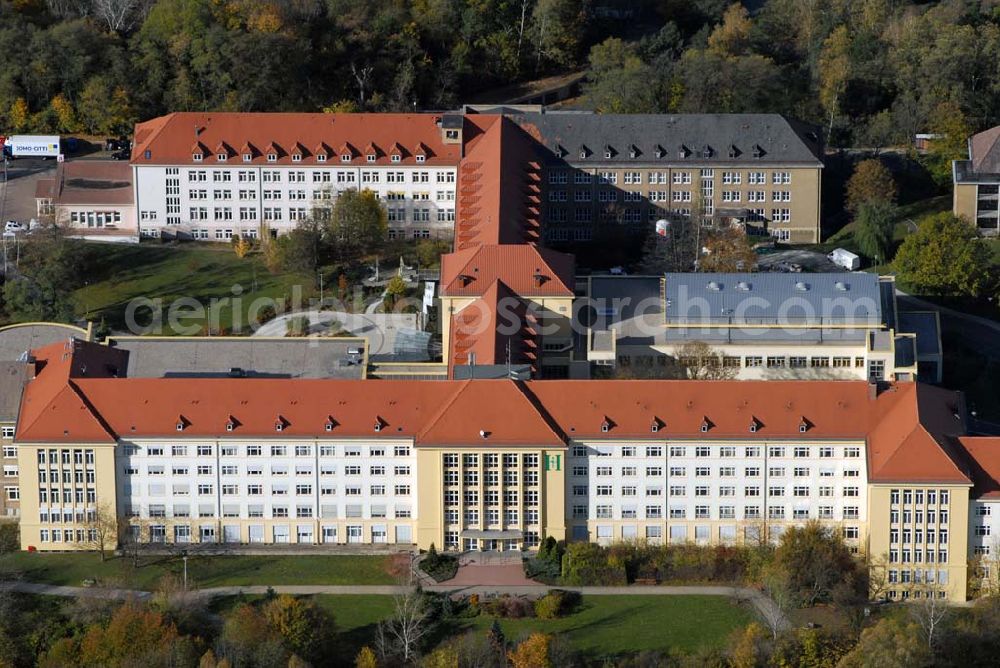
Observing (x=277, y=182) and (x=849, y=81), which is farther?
(x=849, y=81)

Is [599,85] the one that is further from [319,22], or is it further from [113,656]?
[113,656]

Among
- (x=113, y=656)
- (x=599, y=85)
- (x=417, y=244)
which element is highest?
(x=599, y=85)

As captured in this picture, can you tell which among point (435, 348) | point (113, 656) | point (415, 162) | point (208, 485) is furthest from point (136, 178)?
point (113, 656)

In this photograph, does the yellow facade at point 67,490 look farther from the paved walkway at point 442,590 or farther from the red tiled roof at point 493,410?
the paved walkway at point 442,590

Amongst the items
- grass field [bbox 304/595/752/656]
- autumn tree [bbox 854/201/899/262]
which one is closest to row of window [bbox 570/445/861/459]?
grass field [bbox 304/595/752/656]

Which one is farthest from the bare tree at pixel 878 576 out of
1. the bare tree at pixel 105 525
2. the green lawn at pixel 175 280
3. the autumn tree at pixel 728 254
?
the green lawn at pixel 175 280

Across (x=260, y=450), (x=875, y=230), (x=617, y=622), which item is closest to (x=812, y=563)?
(x=617, y=622)

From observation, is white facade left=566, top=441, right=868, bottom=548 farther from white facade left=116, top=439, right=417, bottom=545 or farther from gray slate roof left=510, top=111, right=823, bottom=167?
gray slate roof left=510, top=111, right=823, bottom=167

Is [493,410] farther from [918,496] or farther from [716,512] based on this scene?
[918,496]
